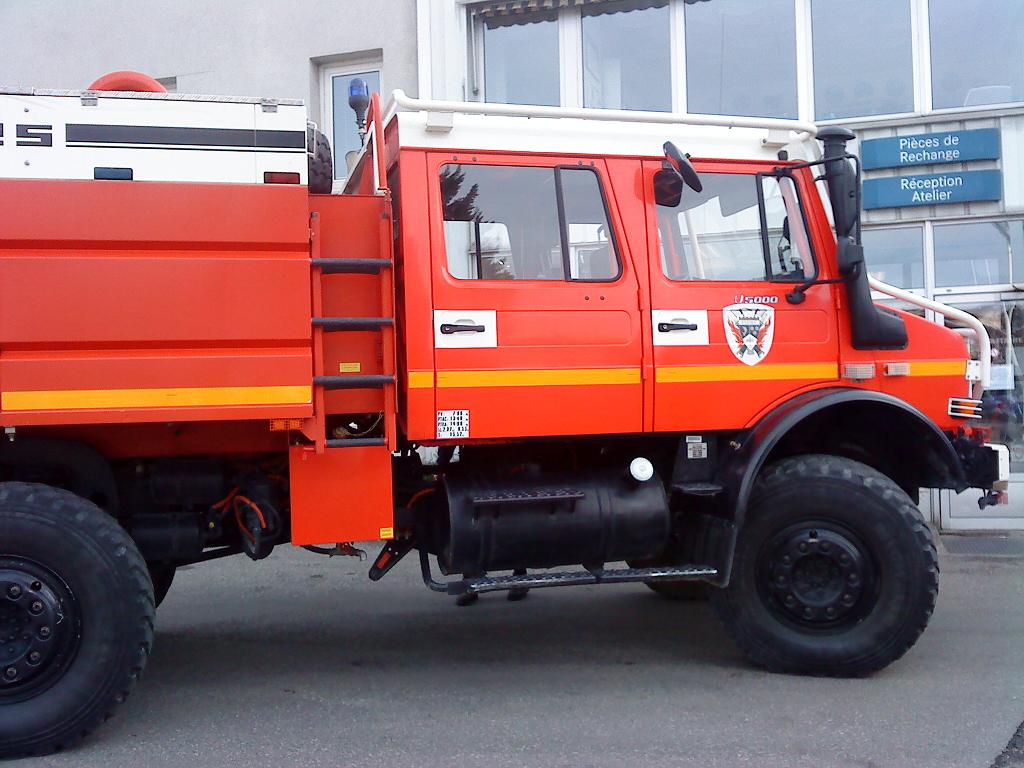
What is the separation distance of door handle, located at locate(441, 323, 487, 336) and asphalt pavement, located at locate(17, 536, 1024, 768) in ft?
5.62

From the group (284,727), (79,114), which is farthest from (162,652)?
(79,114)

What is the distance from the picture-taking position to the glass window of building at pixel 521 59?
9.91 meters

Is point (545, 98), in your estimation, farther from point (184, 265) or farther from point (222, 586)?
point (184, 265)

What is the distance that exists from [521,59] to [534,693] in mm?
7265

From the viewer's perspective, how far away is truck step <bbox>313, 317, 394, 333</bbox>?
13.6 ft

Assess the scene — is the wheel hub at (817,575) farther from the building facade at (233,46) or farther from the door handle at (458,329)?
the building facade at (233,46)

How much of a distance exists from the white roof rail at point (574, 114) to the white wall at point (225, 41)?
5205 mm

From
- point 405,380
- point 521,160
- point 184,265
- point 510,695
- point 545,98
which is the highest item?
point 545,98

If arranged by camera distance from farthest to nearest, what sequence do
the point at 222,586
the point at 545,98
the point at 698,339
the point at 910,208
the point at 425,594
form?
the point at 545,98 → the point at 910,208 → the point at 222,586 → the point at 425,594 → the point at 698,339

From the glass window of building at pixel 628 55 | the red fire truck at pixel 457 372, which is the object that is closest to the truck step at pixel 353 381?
the red fire truck at pixel 457 372

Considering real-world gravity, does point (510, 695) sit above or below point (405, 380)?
below

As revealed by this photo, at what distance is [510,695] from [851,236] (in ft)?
9.08

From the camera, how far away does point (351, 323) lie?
13.7ft

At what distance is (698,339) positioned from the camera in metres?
4.68
